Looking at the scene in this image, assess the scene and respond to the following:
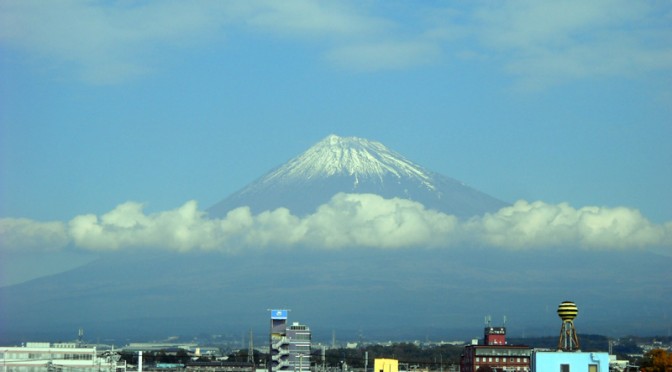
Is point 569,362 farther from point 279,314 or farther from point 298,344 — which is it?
point 298,344

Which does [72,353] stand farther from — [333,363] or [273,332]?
[333,363]

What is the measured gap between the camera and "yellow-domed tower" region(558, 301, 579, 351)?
60375mm

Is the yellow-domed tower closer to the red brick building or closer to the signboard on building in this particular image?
the signboard on building

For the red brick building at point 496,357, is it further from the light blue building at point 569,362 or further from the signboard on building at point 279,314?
the light blue building at point 569,362

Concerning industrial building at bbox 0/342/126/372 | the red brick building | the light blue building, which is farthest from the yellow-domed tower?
the red brick building

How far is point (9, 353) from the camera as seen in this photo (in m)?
115

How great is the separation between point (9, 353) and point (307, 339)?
30929 mm

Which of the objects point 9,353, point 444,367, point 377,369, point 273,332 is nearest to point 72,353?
point 9,353

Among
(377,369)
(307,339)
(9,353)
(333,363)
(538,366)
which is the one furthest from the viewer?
(333,363)

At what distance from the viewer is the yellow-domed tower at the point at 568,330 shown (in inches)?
2377

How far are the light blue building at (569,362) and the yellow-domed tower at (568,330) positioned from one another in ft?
14.5

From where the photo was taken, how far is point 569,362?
5538 centimetres

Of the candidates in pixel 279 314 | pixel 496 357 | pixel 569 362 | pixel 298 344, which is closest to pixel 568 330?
pixel 569 362

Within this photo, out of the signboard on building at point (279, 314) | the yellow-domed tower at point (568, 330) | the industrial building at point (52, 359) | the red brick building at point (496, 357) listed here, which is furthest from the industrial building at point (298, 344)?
the yellow-domed tower at point (568, 330)
